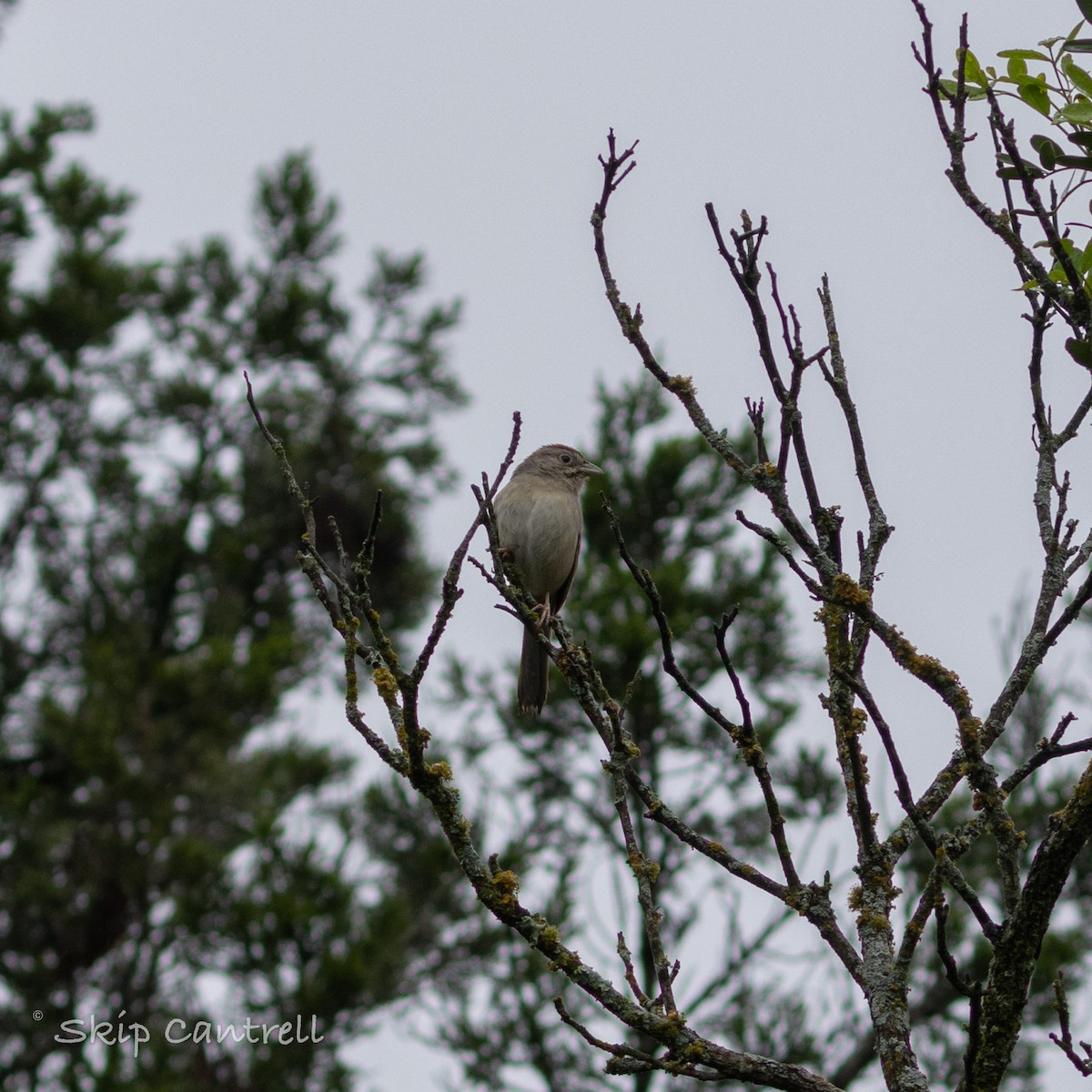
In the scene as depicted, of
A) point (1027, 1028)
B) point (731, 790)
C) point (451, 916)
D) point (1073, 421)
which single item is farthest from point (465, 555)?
point (451, 916)

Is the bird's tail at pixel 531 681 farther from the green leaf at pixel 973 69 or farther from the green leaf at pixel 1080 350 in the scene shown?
the green leaf at pixel 973 69

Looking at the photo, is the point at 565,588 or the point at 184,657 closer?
the point at 565,588

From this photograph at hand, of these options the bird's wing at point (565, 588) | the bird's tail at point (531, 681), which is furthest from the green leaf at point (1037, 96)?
the bird's wing at point (565, 588)

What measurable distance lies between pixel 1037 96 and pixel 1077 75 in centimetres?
8

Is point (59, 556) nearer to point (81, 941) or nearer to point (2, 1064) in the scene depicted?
point (81, 941)

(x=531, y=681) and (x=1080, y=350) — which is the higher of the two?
(x=531, y=681)

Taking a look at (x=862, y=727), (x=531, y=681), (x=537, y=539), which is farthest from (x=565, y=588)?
(x=862, y=727)

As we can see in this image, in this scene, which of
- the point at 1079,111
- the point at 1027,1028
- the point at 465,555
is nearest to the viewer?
the point at 1079,111

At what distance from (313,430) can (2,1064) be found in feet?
22.2

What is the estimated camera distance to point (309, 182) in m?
16.1

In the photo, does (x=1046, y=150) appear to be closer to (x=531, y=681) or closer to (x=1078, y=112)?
(x=1078, y=112)

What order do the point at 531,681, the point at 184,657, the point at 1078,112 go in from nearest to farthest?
the point at 1078,112 < the point at 531,681 < the point at 184,657

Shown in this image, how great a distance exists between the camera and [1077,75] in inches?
102

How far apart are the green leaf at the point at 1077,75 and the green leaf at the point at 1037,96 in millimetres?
54
